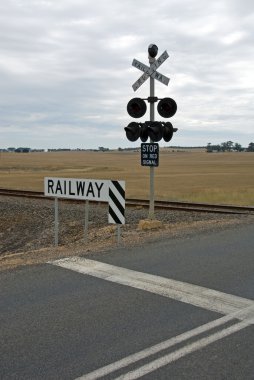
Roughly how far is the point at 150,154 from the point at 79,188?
7.84ft

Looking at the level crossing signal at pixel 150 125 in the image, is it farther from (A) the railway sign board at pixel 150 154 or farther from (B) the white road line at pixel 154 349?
(B) the white road line at pixel 154 349

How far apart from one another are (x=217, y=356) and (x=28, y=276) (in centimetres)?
356

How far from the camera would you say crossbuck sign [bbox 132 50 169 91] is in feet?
38.5

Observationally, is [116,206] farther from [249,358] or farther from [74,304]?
[249,358]

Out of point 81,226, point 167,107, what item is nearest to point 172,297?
point 167,107

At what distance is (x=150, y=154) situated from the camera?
12.2 m

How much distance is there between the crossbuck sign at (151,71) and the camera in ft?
38.5

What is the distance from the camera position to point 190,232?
38.3 ft

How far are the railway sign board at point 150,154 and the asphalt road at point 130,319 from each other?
4.13 metres

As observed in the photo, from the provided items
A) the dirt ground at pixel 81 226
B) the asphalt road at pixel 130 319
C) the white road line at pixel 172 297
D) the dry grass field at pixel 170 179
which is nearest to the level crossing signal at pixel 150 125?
the dirt ground at pixel 81 226

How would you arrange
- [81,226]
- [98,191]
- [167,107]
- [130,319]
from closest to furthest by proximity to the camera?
[130,319], [98,191], [167,107], [81,226]

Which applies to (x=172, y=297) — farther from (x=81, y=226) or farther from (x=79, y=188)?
(x=81, y=226)

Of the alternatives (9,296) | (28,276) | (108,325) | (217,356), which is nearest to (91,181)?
(28,276)

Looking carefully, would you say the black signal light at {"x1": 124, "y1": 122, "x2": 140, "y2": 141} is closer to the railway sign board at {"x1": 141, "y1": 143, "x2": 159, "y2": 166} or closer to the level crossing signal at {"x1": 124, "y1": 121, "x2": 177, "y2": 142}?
the level crossing signal at {"x1": 124, "y1": 121, "x2": 177, "y2": 142}
